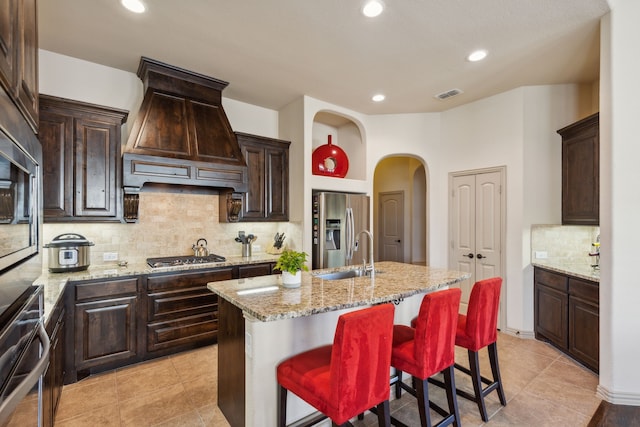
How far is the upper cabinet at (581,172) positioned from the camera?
10.8 ft

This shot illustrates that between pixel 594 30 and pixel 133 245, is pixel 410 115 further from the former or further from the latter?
pixel 133 245

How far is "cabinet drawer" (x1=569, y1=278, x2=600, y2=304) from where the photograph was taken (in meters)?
2.91

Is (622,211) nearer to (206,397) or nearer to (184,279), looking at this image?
(206,397)

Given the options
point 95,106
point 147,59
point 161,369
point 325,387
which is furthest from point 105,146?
point 325,387

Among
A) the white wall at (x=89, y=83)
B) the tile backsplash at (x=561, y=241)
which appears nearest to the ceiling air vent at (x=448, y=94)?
the tile backsplash at (x=561, y=241)

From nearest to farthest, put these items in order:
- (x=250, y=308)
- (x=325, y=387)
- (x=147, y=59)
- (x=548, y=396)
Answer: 1. (x=325, y=387)
2. (x=250, y=308)
3. (x=548, y=396)
4. (x=147, y=59)

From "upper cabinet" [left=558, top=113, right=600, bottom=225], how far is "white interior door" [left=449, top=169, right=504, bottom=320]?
2.30 ft

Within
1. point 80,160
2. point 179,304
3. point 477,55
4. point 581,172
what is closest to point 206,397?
point 179,304

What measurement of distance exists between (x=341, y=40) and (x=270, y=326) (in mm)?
2522

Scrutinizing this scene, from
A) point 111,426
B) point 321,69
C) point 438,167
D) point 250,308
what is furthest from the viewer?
point 438,167

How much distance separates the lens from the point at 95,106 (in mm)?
2996

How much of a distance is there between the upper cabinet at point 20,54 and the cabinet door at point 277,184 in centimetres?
290

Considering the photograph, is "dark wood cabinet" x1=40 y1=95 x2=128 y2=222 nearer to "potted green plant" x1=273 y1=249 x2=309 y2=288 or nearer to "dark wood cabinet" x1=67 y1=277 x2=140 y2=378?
"dark wood cabinet" x1=67 y1=277 x2=140 y2=378

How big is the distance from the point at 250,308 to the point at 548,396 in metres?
2.64
